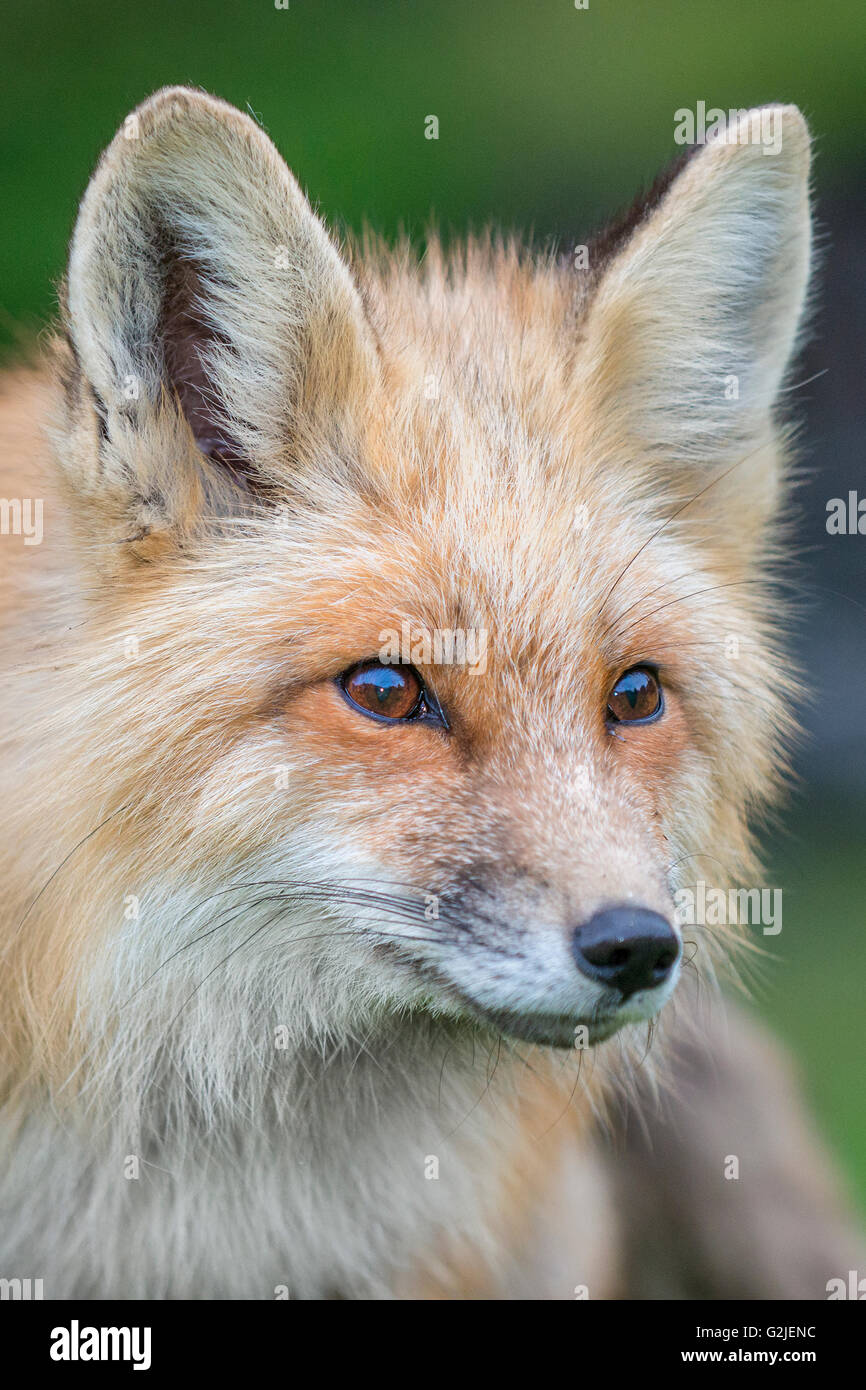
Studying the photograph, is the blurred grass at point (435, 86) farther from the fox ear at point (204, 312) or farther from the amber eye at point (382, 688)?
the amber eye at point (382, 688)

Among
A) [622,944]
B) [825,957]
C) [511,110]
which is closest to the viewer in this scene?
[622,944]

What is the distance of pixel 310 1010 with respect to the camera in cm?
273

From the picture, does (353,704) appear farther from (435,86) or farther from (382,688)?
(435,86)

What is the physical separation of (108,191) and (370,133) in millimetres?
3996

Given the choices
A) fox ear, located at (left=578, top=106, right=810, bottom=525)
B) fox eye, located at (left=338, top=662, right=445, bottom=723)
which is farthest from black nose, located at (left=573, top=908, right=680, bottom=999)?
fox ear, located at (left=578, top=106, right=810, bottom=525)

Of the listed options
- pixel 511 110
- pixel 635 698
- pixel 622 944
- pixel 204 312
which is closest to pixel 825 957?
pixel 511 110

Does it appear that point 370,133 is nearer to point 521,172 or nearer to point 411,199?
point 411,199

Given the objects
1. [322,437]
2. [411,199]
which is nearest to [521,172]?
[411,199]

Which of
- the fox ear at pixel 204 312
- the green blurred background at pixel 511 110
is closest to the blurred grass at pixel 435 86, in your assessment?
the green blurred background at pixel 511 110

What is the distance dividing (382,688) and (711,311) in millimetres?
1421

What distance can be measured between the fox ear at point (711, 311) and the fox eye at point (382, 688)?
975 mm

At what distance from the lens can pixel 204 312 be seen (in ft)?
9.14

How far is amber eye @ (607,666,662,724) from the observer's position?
9.09ft

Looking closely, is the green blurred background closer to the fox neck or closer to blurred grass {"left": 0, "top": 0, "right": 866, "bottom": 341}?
blurred grass {"left": 0, "top": 0, "right": 866, "bottom": 341}
